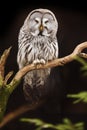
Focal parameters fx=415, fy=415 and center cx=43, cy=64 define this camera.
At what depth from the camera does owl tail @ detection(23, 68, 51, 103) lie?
6.89 ft

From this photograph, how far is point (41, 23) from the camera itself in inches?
79.1

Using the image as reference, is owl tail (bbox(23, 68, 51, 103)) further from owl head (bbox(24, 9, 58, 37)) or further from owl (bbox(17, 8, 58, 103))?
owl head (bbox(24, 9, 58, 37))

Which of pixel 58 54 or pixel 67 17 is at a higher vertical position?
pixel 67 17

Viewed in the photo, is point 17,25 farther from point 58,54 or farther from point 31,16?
Result: point 58,54

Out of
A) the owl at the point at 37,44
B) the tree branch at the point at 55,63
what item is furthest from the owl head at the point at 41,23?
the tree branch at the point at 55,63

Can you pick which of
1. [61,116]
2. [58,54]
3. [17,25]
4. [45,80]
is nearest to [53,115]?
[61,116]

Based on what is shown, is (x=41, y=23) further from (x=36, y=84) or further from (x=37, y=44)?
(x=36, y=84)

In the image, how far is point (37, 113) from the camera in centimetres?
213

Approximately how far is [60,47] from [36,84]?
A: 23 centimetres

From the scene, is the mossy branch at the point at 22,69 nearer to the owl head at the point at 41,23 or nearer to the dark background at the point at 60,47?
the dark background at the point at 60,47

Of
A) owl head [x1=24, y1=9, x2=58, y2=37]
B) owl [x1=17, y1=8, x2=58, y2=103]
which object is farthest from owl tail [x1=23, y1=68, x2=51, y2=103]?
owl head [x1=24, y1=9, x2=58, y2=37]

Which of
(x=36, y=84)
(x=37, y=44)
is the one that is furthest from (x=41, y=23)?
(x=36, y=84)

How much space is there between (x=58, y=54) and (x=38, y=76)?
15cm

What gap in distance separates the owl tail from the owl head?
0.19 m
